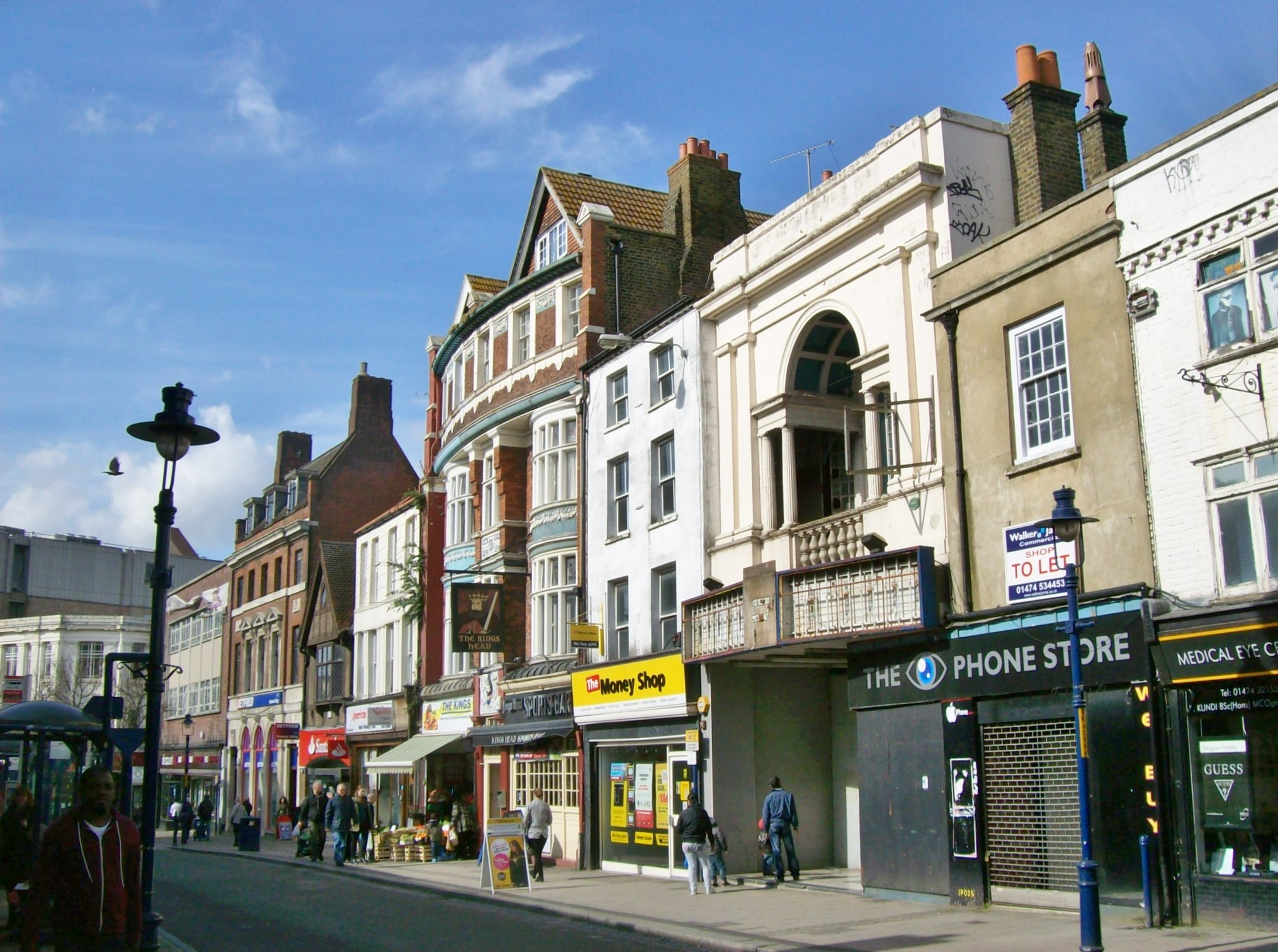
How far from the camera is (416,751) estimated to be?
33.7 meters

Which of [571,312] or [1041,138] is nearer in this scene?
[1041,138]

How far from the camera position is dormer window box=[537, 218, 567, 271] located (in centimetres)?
3228

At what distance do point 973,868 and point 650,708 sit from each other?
878 cm

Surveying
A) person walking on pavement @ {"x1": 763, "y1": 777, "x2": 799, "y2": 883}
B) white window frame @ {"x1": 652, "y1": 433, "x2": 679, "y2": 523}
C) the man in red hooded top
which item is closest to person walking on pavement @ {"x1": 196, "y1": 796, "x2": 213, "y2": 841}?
white window frame @ {"x1": 652, "y1": 433, "x2": 679, "y2": 523}

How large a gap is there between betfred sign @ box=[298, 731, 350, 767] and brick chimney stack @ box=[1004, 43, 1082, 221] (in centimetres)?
2967

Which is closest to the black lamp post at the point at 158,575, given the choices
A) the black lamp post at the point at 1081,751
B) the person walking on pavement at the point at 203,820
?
the black lamp post at the point at 1081,751

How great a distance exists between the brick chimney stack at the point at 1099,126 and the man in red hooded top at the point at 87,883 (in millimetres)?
16656

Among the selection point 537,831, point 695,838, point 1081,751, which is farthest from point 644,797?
point 1081,751

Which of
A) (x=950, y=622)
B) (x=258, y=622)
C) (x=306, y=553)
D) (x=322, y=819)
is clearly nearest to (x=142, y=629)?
(x=258, y=622)

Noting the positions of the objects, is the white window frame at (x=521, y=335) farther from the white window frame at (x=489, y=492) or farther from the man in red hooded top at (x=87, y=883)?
the man in red hooded top at (x=87, y=883)

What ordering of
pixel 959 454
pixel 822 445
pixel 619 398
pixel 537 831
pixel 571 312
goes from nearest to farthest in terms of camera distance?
1. pixel 959 454
2. pixel 537 831
3. pixel 822 445
4. pixel 619 398
5. pixel 571 312

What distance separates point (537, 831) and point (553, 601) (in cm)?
759

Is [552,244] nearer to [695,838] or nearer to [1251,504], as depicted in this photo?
[695,838]

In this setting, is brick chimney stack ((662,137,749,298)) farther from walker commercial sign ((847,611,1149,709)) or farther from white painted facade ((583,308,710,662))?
walker commercial sign ((847,611,1149,709))
